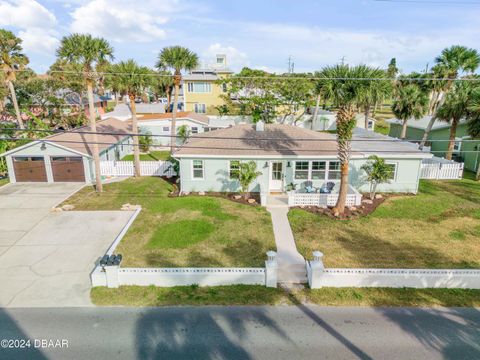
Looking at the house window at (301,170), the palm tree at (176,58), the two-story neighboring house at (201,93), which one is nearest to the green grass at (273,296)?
the house window at (301,170)

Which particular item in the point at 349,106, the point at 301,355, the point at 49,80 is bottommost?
the point at 301,355

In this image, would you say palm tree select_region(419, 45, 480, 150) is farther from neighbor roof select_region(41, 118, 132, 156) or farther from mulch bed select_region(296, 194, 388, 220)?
neighbor roof select_region(41, 118, 132, 156)

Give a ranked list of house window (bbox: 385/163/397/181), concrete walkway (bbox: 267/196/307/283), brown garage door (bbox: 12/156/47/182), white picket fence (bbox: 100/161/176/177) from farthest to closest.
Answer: white picket fence (bbox: 100/161/176/177), brown garage door (bbox: 12/156/47/182), house window (bbox: 385/163/397/181), concrete walkway (bbox: 267/196/307/283)

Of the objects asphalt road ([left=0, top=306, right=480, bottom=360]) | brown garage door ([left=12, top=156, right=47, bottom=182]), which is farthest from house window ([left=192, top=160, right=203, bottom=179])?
asphalt road ([left=0, top=306, right=480, bottom=360])

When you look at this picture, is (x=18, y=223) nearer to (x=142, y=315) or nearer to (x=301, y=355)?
(x=142, y=315)

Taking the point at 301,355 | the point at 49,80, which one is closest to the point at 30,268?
the point at 301,355

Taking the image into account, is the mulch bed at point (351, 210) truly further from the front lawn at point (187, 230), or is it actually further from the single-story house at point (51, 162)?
the single-story house at point (51, 162)
